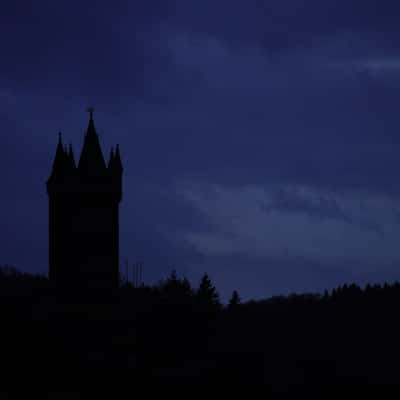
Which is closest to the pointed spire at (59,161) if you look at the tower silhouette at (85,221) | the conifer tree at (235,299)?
the tower silhouette at (85,221)

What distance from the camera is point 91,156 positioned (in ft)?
292

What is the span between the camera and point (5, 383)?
225ft

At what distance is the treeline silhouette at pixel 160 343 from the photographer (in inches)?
2982

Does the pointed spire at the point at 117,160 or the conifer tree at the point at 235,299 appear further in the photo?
the conifer tree at the point at 235,299

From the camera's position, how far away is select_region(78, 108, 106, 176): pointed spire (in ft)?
291

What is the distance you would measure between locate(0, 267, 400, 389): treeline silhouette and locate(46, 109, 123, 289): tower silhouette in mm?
1964

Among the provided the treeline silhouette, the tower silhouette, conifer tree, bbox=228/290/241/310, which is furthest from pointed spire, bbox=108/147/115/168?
conifer tree, bbox=228/290/241/310

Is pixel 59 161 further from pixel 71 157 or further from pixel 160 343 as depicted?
pixel 160 343

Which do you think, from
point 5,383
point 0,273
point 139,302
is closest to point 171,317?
point 139,302

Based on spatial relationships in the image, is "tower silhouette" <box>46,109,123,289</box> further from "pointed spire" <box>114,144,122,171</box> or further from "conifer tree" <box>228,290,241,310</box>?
"conifer tree" <box>228,290,241,310</box>

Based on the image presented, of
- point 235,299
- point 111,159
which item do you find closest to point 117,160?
point 111,159

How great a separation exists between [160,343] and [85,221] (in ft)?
43.5

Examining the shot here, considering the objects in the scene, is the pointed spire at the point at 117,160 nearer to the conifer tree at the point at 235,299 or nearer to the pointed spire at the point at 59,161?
the pointed spire at the point at 59,161

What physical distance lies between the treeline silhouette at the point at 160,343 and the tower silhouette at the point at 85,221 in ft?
6.44
